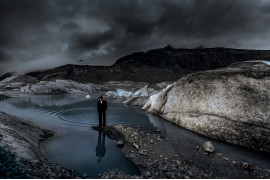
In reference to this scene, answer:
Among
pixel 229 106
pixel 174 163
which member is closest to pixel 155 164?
pixel 174 163

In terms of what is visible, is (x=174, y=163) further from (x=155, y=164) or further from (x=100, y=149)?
(x=100, y=149)

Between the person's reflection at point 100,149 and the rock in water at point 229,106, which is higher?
the rock in water at point 229,106

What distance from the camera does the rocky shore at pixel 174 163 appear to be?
5.00 metres

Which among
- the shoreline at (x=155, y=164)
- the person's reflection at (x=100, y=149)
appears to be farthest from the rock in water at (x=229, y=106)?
the person's reflection at (x=100, y=149)

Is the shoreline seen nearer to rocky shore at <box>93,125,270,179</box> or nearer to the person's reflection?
rocky shore at <box>93,125,270,179</box>

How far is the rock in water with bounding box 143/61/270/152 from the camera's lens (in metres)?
8.10

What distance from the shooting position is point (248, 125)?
8.24 meters

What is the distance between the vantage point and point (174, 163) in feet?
18.8

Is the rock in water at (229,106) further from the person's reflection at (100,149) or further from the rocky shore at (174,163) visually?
the person's reflection at (100,149)

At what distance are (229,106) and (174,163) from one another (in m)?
5.97

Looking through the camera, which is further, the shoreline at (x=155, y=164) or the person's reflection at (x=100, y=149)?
the person's reflection at (x=100, y=149)

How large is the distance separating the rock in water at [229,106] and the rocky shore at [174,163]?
253 centimetres

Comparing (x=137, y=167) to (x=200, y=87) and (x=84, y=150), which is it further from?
(x=200, y=87)

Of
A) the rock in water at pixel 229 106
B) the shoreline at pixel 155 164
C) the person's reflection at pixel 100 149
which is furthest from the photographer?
the rock in water at pixel 229 106
